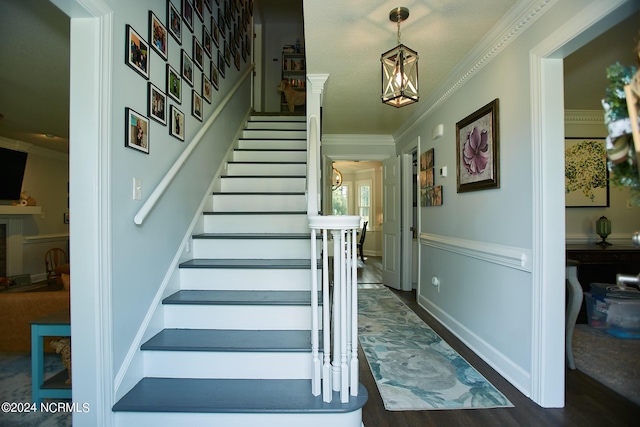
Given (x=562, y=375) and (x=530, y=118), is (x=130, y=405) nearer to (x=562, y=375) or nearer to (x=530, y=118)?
(x=562, y=375)

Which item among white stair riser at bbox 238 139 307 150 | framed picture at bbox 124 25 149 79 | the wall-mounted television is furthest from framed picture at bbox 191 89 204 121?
the wall-mounted television

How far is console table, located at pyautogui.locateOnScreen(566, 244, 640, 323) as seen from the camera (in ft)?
10.3

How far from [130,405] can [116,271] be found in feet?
2.10

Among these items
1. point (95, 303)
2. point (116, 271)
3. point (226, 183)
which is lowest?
point (95, 303)

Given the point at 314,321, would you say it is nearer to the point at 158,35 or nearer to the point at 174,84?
the point at 174,84

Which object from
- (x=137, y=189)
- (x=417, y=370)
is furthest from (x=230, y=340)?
(x=417, y=370)

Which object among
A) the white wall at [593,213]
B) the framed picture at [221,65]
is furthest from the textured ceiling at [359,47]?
the framed picture at [221,65]

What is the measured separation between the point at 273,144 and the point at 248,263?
6.72 feet

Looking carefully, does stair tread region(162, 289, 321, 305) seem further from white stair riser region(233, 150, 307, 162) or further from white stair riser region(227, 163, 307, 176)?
white stair riser region(233, 150, 307, 162)

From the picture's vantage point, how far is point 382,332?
2953mm

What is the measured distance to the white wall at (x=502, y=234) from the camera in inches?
73.5

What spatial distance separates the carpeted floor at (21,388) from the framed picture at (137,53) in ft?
6.55

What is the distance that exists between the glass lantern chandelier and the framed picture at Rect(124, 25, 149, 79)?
1394mm

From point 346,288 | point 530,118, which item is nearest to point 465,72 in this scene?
point 530,118
